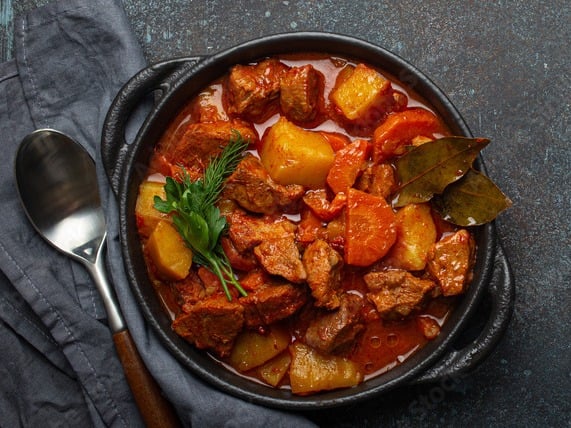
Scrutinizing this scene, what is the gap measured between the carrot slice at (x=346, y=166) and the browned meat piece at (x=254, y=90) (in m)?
0.41

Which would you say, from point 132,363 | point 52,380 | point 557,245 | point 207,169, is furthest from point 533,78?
point 52,380

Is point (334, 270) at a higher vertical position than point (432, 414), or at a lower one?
higher

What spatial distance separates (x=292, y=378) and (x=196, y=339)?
0.46m

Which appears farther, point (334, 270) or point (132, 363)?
point (132, 363)

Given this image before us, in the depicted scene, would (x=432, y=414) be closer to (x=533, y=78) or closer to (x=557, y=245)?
(x=557, y=245)

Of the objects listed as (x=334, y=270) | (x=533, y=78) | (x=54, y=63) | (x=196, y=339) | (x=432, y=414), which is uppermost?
(x=54, y=63)

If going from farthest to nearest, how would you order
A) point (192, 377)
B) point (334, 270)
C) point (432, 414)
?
point (432, 414), point (192, 377), point (334, 270)

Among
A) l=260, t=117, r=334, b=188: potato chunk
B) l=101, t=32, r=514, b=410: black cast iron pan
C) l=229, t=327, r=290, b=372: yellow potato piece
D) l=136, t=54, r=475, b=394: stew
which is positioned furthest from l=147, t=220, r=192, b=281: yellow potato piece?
l=260, t=117, r=334, b=188: potato chunk

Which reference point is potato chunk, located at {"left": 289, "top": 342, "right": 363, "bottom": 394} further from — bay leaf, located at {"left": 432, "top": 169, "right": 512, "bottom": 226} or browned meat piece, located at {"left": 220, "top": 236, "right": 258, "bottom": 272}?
bay leaf, located at {"left": 432, "top": 169, "right": 512, "bottom": 226}

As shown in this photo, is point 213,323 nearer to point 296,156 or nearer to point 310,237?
point 310,237

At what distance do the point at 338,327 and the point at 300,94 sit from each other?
1019 millimetres

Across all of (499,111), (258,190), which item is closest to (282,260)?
(258,190)

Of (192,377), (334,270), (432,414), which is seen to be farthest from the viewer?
(432,414)

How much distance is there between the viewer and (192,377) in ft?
11.0
